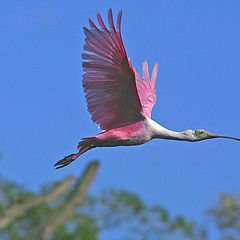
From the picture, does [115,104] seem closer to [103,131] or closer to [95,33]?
[103,131]

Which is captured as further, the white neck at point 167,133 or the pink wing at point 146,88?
the pink wing at point 146,88

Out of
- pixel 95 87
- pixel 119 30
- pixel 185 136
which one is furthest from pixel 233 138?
pixel 119 30

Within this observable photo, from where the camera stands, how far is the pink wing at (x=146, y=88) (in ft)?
31.8

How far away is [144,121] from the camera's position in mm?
8531

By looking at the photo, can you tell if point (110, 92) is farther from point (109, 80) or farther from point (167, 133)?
point (167, 133)

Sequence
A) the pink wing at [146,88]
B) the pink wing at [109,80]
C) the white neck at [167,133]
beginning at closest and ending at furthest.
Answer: the pink wing at [109,80] < the white neck at [167,133] < the pink wing at [146,88]

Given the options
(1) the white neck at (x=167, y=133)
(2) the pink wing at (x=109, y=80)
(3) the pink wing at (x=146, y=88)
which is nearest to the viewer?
(2) the pink wing at (x=109, y=80)

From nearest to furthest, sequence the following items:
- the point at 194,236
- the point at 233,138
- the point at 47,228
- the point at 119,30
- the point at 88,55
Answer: the point at 119,30
the point at 88,55
the point at 47,228
the point at 233,138
the point at 194,236

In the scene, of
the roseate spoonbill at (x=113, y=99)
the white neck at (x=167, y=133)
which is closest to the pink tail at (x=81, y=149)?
the roseate spoonbill at (x=113, y=99)

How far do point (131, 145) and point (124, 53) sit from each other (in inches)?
60.7

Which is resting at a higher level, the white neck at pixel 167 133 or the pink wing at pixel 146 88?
the pink wing at pixel 146 88

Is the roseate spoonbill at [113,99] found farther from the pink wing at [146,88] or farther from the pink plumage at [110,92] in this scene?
the pink wing at [146,88]

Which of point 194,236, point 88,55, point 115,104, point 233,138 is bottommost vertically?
point 194,236

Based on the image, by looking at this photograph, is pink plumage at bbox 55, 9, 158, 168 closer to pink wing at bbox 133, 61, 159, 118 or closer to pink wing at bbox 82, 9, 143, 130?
pink wing at bbox 82, 9, 143, 130
